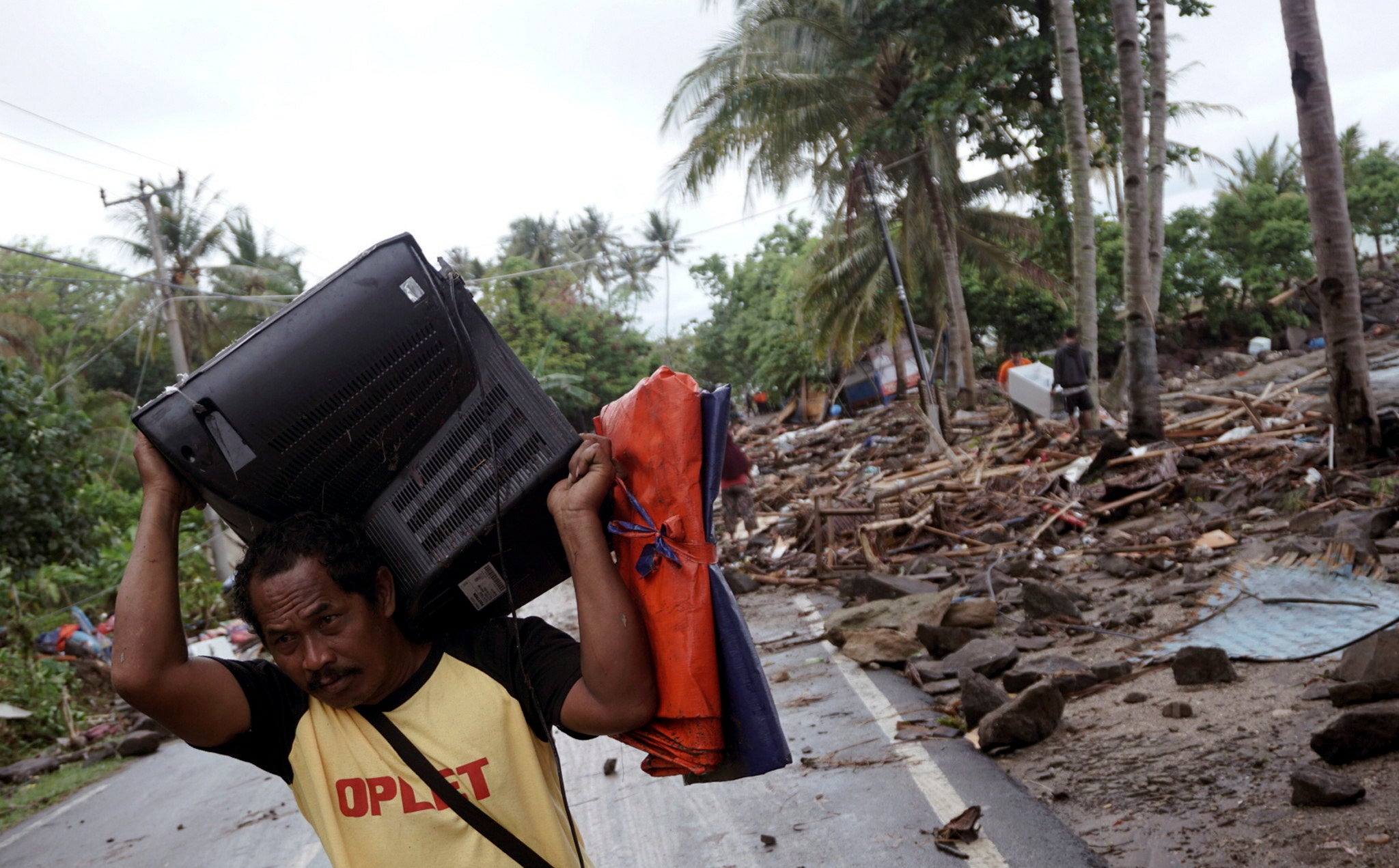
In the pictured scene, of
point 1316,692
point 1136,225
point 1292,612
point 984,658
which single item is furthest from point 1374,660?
point 1136,225

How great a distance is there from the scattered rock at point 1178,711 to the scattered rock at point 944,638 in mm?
2049

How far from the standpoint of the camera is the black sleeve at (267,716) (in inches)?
83.4

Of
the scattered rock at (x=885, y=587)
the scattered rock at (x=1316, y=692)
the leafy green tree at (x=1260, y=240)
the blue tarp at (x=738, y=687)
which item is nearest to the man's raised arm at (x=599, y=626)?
the blue tarp at (x=738, y=687)

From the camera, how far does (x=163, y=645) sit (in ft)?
6.62

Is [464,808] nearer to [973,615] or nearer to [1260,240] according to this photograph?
[973,615]

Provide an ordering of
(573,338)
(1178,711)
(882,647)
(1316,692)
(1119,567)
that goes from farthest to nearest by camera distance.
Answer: (573,338), (1119,567), (882,647), (1178,711), (1316,692)

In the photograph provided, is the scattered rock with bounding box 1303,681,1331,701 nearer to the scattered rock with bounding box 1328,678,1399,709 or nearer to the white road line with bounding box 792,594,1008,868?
the scattered rock with bounding box 1328,678,1399,709

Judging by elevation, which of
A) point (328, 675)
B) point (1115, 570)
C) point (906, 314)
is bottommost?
point (1115, 570)

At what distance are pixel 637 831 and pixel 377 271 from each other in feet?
11.6

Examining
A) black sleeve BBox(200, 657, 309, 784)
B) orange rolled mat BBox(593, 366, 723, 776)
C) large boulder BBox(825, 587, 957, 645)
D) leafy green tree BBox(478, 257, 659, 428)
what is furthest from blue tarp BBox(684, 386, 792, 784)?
leafy green tree BBox(478, 257, 659, 428)

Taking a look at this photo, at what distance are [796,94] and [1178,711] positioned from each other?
20.4 metres

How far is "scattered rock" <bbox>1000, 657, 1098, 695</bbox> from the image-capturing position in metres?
6.02

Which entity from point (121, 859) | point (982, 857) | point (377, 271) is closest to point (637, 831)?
point (982, 857)

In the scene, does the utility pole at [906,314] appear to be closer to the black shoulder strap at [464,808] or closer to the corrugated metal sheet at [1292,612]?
the corrugated metal sheet at [1292,612]
